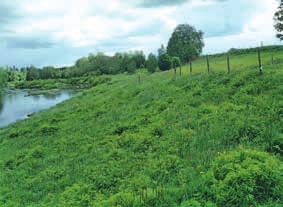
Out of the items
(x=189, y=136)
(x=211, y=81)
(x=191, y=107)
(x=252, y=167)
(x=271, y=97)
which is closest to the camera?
(x=252, y=167)

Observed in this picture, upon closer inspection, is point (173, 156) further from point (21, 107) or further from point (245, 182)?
point (21, 107)

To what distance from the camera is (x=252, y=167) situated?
9805mm

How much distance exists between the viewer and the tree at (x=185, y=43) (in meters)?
89.0

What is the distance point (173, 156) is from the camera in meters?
13.2

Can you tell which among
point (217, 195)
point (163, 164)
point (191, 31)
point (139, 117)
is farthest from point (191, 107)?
point (191, 31)

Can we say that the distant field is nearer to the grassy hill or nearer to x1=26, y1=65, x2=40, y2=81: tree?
the grassy hill

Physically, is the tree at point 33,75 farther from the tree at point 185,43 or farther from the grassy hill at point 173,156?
the grassy hill at point 173,156

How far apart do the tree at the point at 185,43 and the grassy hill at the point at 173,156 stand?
64.2 m

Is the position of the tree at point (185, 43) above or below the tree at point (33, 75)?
above

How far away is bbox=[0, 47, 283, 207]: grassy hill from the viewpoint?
31.9 feet

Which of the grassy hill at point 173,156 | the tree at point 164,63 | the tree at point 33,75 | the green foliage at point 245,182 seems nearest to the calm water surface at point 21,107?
the tree at point 164,63

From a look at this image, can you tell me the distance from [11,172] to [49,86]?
408 feet

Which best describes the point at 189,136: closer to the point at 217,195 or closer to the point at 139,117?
the point at 217,195

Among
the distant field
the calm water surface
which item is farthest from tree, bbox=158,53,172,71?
the calm water surface
